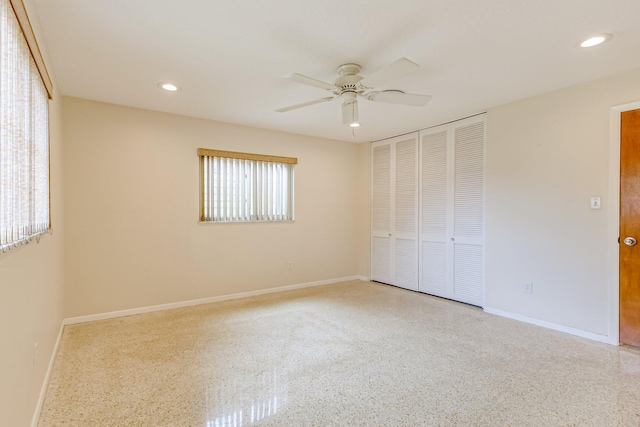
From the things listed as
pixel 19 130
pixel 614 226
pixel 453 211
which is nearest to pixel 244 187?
pixel 453 211

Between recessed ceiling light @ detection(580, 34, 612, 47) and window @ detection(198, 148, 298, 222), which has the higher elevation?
recessed ceiling light @ detection(580, 34, 612, 47)

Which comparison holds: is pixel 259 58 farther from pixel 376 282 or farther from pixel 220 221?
pixel 376 282

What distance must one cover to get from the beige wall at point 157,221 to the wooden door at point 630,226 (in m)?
3.69

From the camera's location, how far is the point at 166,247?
405 centimetres

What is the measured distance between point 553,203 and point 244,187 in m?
3.69

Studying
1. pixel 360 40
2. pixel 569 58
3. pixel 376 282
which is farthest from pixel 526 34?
pixel 376 282

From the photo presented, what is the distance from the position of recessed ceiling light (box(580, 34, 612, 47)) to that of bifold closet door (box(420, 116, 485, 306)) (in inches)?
63.3

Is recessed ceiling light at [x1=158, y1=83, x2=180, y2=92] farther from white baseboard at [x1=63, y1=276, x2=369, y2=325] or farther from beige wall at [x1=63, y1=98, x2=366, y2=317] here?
white baseboard at [x1=63, y1=276, x2=369, y2=325]

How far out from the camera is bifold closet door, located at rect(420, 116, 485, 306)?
160 inches

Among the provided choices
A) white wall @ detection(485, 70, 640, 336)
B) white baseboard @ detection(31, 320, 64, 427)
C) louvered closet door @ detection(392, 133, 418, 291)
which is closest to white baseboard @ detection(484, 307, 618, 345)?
white wall @ detection(485, 70, 640, 336)

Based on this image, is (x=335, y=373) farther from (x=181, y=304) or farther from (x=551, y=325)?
(x=181, y=304)

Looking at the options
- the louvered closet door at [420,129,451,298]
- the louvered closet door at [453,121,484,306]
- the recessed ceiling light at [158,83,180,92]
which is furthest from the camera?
the louvered closet door at [420,129,451,298]

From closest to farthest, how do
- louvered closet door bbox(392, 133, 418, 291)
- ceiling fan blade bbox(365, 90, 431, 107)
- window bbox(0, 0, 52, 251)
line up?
1. window bbox(0, 0, 52, 251)
2. ceiling fan blade bbox(365, 90, 431, 107)
3. louvered closet door bbox(392, 133, 418, 291)

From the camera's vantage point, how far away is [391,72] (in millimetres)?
2270
